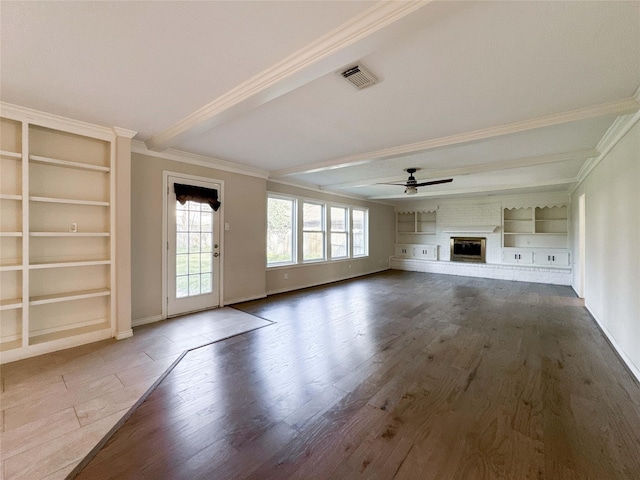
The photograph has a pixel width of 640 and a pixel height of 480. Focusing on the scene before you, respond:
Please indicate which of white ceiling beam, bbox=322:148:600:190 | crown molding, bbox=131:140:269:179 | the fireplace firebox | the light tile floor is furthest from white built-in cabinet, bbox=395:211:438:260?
the light tile floor

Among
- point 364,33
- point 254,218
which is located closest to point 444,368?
point 364,33

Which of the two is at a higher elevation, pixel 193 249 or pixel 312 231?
pixel 312 231

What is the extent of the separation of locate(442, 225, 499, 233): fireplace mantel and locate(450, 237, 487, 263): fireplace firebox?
30 centimetres

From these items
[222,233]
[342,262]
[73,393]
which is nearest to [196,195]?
[222,233]

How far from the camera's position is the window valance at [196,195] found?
413cm

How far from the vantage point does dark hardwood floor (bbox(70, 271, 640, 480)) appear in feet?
5.15

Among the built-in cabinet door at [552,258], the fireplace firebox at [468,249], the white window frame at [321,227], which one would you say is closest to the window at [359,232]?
the white window frame at [321,227]

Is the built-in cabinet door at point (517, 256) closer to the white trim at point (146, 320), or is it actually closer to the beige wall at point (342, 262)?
the beige wall at point (342, 262)

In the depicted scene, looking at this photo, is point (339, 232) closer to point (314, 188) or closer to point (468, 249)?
point (314, 188)

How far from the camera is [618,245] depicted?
10.1ft

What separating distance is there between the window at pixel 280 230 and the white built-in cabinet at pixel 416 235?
207 inches

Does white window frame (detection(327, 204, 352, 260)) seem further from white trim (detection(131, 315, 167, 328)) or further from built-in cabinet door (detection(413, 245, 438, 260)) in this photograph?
white trim (detection(131, 315, 167, 328))

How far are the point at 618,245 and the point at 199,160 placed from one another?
557 centimetres

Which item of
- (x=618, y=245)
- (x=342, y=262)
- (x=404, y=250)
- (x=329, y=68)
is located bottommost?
(x=342, y=262)
